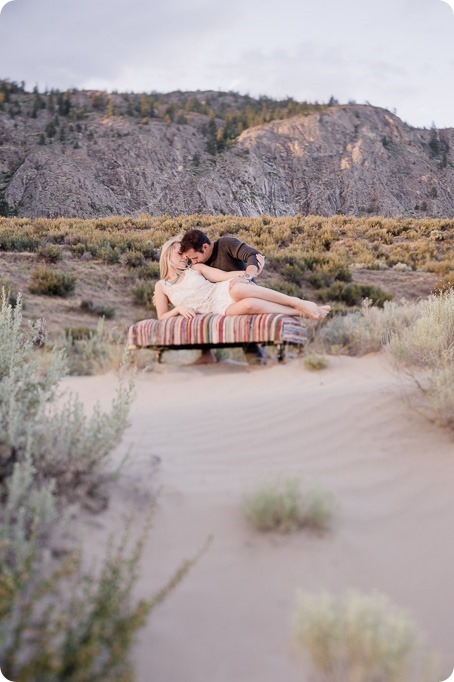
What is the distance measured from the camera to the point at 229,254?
347 inches

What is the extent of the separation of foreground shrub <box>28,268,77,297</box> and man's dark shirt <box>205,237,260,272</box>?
543cm

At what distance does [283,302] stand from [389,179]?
59.1m

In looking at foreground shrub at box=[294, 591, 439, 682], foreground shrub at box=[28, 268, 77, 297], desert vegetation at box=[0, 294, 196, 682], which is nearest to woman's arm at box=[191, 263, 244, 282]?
desert vegetation at box=[0, 294, 196, 682]

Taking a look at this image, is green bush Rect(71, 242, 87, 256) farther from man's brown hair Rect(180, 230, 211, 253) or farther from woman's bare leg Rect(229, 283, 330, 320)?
woman's bare leg Rect(229, 283, 330, 320)

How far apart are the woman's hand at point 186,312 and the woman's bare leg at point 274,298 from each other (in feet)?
1.67

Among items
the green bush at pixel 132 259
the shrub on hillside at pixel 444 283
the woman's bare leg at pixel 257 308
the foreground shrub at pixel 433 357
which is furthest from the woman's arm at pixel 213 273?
the shrub on hillside at pixel 444 283

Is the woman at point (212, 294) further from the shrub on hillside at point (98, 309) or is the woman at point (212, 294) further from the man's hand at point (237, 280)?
the shrub on hillside at point (98, 309)

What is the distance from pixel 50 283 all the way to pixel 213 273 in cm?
582

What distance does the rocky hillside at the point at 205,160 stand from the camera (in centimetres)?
4709

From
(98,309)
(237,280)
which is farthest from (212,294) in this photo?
(98,309)

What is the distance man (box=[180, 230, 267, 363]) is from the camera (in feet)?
27.7

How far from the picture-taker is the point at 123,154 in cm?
5178

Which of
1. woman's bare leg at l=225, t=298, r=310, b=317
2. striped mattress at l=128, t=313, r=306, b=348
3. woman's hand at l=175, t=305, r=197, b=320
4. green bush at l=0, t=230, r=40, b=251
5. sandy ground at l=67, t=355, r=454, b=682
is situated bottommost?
sandy ground at l=67, t=355, r=454, b=682

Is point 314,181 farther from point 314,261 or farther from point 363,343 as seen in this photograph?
point 363,343
